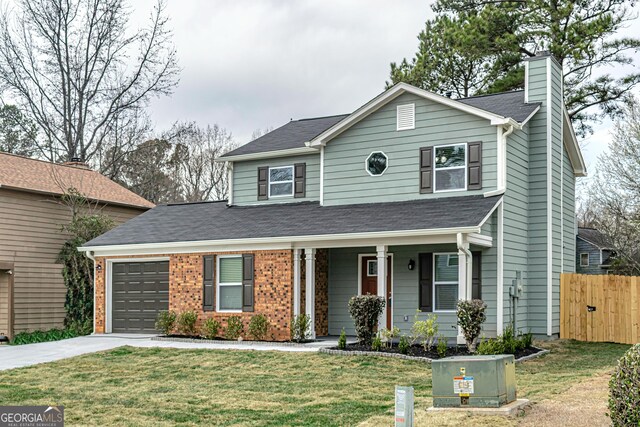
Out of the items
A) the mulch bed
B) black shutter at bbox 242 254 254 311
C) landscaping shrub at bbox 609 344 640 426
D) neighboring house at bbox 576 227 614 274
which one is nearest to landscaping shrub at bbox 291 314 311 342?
black shutter at bbox 242 254 254 311

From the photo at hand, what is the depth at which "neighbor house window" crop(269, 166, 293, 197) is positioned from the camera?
2078 centimetres

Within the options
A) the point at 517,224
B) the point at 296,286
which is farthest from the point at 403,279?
the point at 517,224

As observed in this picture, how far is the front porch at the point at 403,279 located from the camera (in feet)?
54.1

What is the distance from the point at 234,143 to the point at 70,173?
58.0 feet

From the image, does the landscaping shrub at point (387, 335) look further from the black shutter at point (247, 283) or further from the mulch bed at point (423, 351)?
the black shutter at point (247, 283)

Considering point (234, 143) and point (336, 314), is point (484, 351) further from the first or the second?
point (234, 143)

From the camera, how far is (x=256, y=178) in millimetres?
21438

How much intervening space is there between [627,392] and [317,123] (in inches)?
655

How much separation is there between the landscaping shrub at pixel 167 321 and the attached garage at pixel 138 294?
98cm

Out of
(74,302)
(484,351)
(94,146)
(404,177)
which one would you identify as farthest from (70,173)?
(484,351)

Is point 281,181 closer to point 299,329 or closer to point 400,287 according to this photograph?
point 400,287

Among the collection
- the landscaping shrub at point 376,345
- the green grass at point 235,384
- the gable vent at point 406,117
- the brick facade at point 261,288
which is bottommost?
the green grass at point 235,384

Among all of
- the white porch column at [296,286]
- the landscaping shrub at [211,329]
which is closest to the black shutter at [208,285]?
the landscaping shrub at [211,329]

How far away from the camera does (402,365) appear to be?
45.8 ft
